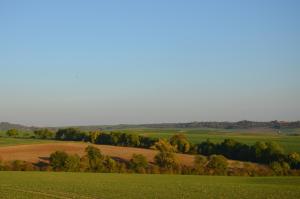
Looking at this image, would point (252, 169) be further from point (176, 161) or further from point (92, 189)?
point (92, 189)

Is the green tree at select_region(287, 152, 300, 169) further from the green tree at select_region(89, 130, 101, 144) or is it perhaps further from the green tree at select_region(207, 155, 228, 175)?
the green tree at select_region(89, 130, 101, 144)

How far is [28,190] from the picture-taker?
121ft

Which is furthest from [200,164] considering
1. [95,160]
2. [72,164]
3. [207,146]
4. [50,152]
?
[50,152]

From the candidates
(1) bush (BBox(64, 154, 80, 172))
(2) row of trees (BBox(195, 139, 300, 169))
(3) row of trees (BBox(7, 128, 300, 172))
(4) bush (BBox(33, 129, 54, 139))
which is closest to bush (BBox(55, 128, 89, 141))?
(3) row of trees (BBox(7, 128, 300, 172))

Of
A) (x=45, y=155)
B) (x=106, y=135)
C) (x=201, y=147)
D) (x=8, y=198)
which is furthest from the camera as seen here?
(x=106, y=135)

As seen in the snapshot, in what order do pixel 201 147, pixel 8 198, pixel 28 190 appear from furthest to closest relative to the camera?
pixel 201 147 < pixel 28 190 < pixel 8 198

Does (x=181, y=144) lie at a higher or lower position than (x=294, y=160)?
higher

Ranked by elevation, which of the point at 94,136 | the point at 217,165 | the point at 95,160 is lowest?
the point at 217,165

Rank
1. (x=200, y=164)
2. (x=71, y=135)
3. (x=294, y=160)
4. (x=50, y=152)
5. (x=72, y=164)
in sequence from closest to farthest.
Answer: (x=72, y=164), (x=200, y=164), (x=294, y=160), (x=50, y=152), (x=71, y=135)

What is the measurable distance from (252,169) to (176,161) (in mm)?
14076

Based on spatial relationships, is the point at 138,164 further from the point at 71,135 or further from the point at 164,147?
the point at 71,135

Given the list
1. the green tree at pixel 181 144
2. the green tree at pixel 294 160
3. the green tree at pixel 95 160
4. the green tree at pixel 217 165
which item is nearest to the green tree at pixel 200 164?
the green tree at pixel 217 165

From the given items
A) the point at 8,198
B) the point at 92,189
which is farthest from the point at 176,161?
the point at 8,198

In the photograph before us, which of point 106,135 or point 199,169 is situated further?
point 106,135
